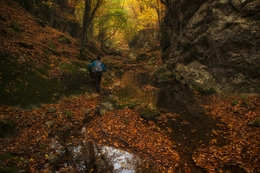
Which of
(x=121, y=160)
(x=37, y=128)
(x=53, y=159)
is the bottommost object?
(x=53, y=159)

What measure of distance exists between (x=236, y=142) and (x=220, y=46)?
9.10 meters

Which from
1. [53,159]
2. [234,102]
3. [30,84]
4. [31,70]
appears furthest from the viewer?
[234,102]

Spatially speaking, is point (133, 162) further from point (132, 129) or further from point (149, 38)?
point (149, 38)

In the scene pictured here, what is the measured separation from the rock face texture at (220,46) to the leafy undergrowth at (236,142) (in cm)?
234

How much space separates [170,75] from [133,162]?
50.4ft

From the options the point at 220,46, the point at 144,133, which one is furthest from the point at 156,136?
the point at 220,46

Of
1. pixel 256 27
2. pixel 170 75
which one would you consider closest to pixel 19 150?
pixel 256 27

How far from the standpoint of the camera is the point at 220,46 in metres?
13.6

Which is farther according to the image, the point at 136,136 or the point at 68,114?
the point at 68,114

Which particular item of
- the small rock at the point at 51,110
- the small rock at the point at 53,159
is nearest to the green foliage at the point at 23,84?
the small rock at the point at 51,110

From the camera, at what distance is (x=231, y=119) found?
9.05 metres

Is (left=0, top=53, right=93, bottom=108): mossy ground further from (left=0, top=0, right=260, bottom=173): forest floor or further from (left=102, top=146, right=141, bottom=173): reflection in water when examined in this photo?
(left=102, top=146, right=141, bottom=173): reflection in water

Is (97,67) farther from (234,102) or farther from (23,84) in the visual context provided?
(234,102)

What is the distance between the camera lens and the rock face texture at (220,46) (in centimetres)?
1159
